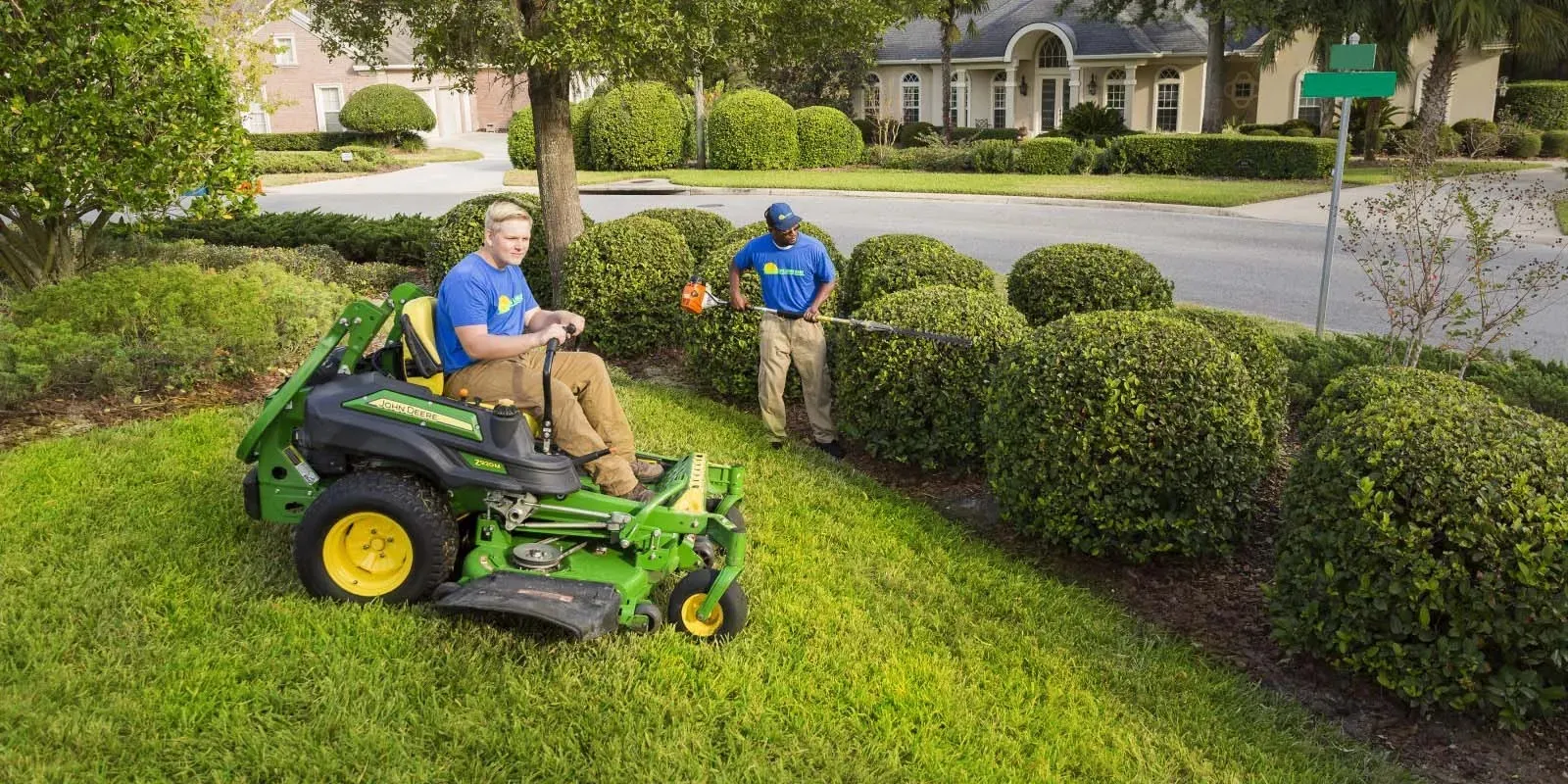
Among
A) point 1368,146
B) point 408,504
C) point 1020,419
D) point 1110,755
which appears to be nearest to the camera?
point 1110,755

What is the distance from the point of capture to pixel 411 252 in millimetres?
12484

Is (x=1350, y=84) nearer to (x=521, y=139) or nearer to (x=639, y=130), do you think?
(x=639, y=130)

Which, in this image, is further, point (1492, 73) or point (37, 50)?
point (1492, 73)

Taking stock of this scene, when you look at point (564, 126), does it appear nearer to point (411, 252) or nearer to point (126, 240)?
point (411, 252)

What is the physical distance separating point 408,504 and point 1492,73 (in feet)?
119

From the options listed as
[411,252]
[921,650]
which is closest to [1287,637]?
[921,650]

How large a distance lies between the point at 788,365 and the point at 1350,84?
481 cm

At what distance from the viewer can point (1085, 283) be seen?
7.87 meters

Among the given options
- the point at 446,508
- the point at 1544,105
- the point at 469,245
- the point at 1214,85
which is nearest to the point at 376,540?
the point at 446,508

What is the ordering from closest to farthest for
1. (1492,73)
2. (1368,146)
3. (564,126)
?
(564,126) < (1368,146) < (1492,73)

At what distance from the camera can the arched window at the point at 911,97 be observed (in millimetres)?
37125

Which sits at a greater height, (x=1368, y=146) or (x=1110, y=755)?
(x=1368, y=146)

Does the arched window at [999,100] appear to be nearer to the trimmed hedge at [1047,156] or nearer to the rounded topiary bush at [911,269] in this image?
the trimmed hedge at [1047,156]

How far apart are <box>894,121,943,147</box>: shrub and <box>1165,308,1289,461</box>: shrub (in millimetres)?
26652
